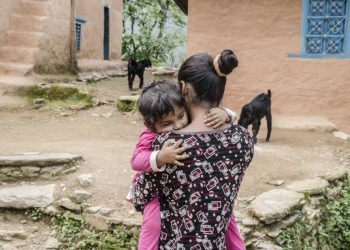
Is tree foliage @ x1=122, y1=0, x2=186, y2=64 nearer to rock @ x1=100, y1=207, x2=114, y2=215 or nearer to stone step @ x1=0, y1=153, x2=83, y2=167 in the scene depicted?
stone step @ x1=0, y1=153, x2=83, y2=167

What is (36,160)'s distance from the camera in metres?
4.79

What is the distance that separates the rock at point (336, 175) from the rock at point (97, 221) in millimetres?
2603

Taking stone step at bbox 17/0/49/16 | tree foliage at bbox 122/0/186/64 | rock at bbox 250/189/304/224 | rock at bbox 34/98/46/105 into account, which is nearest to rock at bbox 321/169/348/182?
rock at bbox 250/189/304/224

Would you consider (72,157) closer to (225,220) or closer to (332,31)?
(225,220)

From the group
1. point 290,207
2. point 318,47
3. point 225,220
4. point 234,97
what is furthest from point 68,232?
point 318,47

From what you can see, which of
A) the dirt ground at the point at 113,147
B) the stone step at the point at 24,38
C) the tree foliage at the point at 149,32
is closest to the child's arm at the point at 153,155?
the dirt ground at the point at 113,147

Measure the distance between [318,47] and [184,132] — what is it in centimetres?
583

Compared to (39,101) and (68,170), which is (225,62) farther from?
(39,101)

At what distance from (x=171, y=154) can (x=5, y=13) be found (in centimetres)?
821

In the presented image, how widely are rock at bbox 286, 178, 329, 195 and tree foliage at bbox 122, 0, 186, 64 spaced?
49.0 ft

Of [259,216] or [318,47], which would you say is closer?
[259,216]

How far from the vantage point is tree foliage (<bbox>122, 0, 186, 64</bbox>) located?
66.2 ft

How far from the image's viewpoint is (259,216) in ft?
13.9

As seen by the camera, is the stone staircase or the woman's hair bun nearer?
the woman's hair bun
